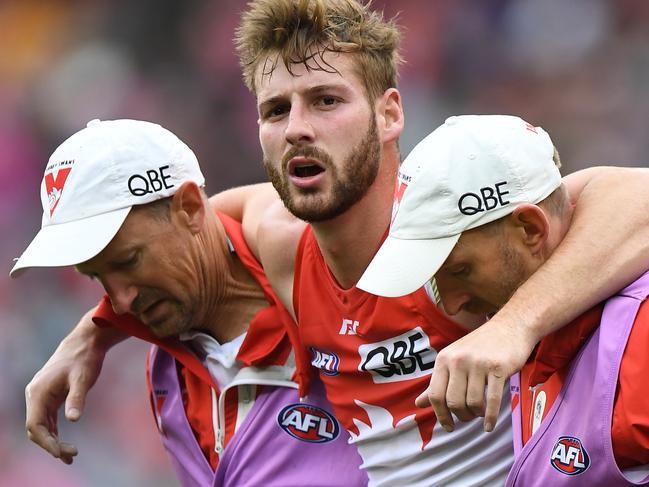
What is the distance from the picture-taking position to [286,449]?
3.09 meters

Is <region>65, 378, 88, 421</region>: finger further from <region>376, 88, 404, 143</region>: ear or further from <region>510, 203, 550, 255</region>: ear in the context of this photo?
<region>510, 203, 550, 255</region>: ear

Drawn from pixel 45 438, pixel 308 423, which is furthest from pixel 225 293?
pixel 45 438

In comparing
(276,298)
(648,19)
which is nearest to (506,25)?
(648,19)

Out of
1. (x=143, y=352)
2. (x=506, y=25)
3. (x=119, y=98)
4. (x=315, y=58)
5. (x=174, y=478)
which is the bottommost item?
(x=174, y=478)

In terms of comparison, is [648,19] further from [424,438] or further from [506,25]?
[424,438]

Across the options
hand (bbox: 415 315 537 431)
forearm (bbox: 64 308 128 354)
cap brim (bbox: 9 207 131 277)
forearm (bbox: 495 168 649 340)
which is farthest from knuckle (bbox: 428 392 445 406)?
forearm (bbox: 64 308 128 354)

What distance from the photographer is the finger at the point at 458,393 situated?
6.45ft

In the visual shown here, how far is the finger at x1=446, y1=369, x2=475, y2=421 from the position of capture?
1966mm

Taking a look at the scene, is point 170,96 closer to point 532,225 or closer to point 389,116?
point 389,116

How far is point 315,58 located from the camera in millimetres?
2795

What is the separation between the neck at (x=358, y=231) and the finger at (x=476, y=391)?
2.96 ft

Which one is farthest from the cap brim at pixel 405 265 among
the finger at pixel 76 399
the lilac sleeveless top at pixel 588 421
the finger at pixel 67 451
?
the finger at pixel 67 451

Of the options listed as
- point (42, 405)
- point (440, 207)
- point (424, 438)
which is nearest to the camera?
point (440, 207)

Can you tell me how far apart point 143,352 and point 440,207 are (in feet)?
14.2
